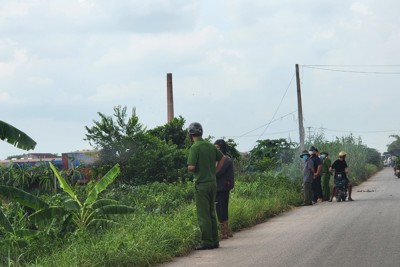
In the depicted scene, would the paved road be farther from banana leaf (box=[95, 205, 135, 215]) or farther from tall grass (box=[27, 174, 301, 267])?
banana leaf (box=[95, 205, 135, 215])

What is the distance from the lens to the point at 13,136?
1245 centimetres

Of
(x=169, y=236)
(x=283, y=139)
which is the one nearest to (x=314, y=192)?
(x=169, y=236)

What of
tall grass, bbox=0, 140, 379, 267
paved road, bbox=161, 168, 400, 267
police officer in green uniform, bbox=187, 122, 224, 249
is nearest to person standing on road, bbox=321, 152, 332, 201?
tall grass, bbox=0, 140, 379, 267

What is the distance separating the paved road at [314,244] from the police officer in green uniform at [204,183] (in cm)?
29

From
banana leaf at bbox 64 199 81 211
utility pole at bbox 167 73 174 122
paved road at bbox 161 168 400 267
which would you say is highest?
utility pole at bbox 167 73 174 122

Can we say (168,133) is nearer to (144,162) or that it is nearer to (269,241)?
(144,162)

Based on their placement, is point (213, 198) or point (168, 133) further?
point (168, 133)

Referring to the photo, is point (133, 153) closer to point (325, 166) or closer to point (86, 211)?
point (325, 166)

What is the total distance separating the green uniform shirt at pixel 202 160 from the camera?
11852 millimetres

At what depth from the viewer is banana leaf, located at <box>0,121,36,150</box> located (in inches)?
489

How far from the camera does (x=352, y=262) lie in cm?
953

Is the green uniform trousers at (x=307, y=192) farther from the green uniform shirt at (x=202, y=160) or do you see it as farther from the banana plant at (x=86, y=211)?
the green uniform shirt at (x=202, y=160)

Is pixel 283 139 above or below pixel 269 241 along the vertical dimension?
above

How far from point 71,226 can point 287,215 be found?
6717 millimetres
